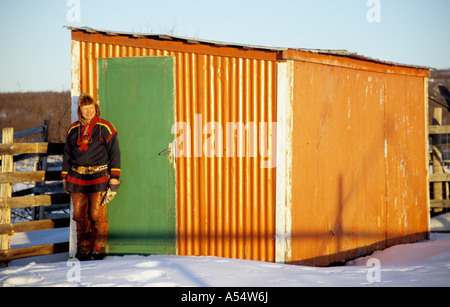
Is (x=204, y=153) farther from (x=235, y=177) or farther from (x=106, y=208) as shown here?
(x=106, y=208)

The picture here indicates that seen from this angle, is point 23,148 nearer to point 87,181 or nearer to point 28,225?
point 28,225

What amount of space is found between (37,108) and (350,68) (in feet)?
158

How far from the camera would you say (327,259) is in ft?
22.4

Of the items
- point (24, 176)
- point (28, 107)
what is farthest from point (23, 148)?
point (28, 107)

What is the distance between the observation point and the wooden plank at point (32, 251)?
677cm

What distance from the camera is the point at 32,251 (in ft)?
22.9

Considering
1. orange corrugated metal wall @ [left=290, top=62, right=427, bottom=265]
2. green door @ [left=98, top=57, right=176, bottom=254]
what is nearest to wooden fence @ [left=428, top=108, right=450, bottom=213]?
orange corrugated metal wall @ [left=290, top=62, right=427, bottom=265]

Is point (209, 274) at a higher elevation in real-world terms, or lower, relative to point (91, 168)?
lower

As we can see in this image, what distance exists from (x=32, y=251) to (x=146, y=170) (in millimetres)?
2201

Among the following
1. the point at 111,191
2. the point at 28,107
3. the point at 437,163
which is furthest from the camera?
the point at 28,107

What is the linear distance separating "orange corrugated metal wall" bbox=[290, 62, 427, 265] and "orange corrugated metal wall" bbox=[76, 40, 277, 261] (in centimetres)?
46

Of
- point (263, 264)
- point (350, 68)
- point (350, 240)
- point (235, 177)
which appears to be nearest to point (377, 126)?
point (350, 68)

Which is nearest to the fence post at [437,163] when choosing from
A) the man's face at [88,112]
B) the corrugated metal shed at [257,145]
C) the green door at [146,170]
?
the corrugated metal shed at [257,145]

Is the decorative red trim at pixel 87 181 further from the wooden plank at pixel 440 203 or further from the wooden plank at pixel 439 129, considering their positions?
the wooden plank at pixel 439 129
